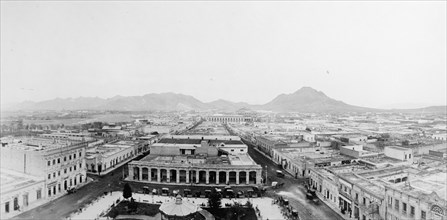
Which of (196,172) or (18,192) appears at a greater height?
(18,192)

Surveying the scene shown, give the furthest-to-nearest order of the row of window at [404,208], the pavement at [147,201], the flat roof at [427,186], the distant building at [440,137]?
the distant building at [440,137], the pavement at [147,201], the flat roof at [427,186], the row of window at [404,208]

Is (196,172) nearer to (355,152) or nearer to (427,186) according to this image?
(355,152)

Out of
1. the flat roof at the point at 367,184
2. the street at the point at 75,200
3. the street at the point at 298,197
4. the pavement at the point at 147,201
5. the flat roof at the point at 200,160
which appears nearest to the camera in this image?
the flat roof at the point at 367,184

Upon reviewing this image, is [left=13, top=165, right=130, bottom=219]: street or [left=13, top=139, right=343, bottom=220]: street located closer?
[left=13, top=165, right=130, bottom=219]: street

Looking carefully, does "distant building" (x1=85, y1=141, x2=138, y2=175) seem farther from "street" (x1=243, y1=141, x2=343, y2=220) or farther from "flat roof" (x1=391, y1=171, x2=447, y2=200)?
"flat roof" (x1=391, y1=171, x2=447, y2=200)

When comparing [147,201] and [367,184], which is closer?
[367,184]

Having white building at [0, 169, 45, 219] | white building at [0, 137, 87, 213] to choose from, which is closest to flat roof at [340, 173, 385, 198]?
white building at [0, 169, 45, 219]

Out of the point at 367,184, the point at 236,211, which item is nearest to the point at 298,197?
the point at 367,184

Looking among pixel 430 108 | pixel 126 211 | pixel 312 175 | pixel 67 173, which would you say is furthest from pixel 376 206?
pixel 430 108

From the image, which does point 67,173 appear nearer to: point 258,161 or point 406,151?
point 258,161

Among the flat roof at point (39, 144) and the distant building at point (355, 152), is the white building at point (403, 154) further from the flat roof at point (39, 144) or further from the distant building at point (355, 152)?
the flat roof at point (39, 144)

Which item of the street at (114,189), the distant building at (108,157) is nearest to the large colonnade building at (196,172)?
the street at (114,189)

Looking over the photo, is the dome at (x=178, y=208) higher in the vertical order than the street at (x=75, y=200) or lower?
higher
